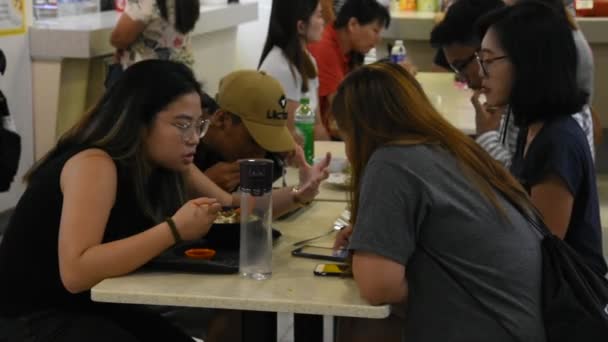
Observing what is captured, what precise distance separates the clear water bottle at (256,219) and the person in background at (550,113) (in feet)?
2.22

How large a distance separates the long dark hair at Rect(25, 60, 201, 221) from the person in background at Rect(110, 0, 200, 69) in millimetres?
2288

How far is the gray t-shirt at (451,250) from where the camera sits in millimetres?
1911

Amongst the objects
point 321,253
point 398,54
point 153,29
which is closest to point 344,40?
point 398,54

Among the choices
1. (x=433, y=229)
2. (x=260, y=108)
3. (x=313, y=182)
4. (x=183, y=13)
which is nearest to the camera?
(x=433, y=229)

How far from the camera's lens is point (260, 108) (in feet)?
9.37

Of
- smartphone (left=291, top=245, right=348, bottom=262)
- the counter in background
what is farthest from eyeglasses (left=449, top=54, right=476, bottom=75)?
the counter in background

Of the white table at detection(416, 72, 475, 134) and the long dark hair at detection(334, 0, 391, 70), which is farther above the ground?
the long dark hair at detection(334, 0, 391, 70)

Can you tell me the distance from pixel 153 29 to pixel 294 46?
823 mm

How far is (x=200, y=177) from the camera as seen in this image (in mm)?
2652

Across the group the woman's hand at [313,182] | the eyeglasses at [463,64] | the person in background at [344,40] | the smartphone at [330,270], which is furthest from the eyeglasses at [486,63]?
the person in background at [344,40]

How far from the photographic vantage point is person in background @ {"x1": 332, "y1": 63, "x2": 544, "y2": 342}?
190cm

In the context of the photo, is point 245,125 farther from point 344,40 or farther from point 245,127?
point 344,40

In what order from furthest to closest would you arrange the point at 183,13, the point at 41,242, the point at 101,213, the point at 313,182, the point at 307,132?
the point at 183,13, the point at 307,132, the point at 313,182, the point at 41,242, the point at 101,213

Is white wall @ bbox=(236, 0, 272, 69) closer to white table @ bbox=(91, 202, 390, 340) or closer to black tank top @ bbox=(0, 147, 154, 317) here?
black tank top @ bbox=(0, 147, 154, 317)
